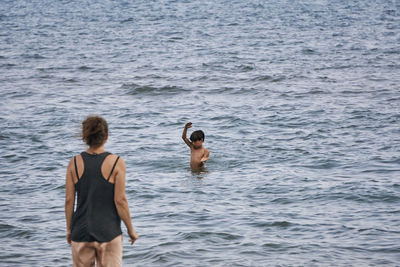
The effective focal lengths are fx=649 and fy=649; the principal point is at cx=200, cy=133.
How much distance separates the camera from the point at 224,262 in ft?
28.0

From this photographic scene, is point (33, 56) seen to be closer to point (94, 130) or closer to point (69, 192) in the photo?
point (69, 192)

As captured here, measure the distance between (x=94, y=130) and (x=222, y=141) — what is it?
10728mm

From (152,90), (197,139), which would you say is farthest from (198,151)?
(152,90)

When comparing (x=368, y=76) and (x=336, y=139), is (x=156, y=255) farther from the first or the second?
(x=368, y=76)

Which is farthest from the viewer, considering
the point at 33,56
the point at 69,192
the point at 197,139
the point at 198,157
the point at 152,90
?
the point at 33,56

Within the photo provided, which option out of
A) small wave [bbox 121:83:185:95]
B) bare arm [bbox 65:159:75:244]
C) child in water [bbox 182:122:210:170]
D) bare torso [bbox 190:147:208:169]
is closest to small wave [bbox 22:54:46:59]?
small wave [bbox 121:83:185:95]

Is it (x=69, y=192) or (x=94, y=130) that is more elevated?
(x=94, y=130)

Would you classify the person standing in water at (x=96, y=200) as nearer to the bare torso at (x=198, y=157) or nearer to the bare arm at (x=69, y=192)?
the bare arm at (x=69, y=192)

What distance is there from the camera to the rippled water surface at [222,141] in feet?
30.5

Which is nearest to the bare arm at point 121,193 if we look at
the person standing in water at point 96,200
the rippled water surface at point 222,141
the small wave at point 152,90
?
the person standing in water at point 96,200

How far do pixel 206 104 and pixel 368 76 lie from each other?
24.0 feet

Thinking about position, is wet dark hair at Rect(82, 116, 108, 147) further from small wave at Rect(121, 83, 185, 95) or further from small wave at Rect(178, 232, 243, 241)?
small wave at Rect(121, 83, 185, 95)

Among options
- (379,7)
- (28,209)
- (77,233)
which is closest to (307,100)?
(28,209)

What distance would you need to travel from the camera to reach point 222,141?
16.2 metres
